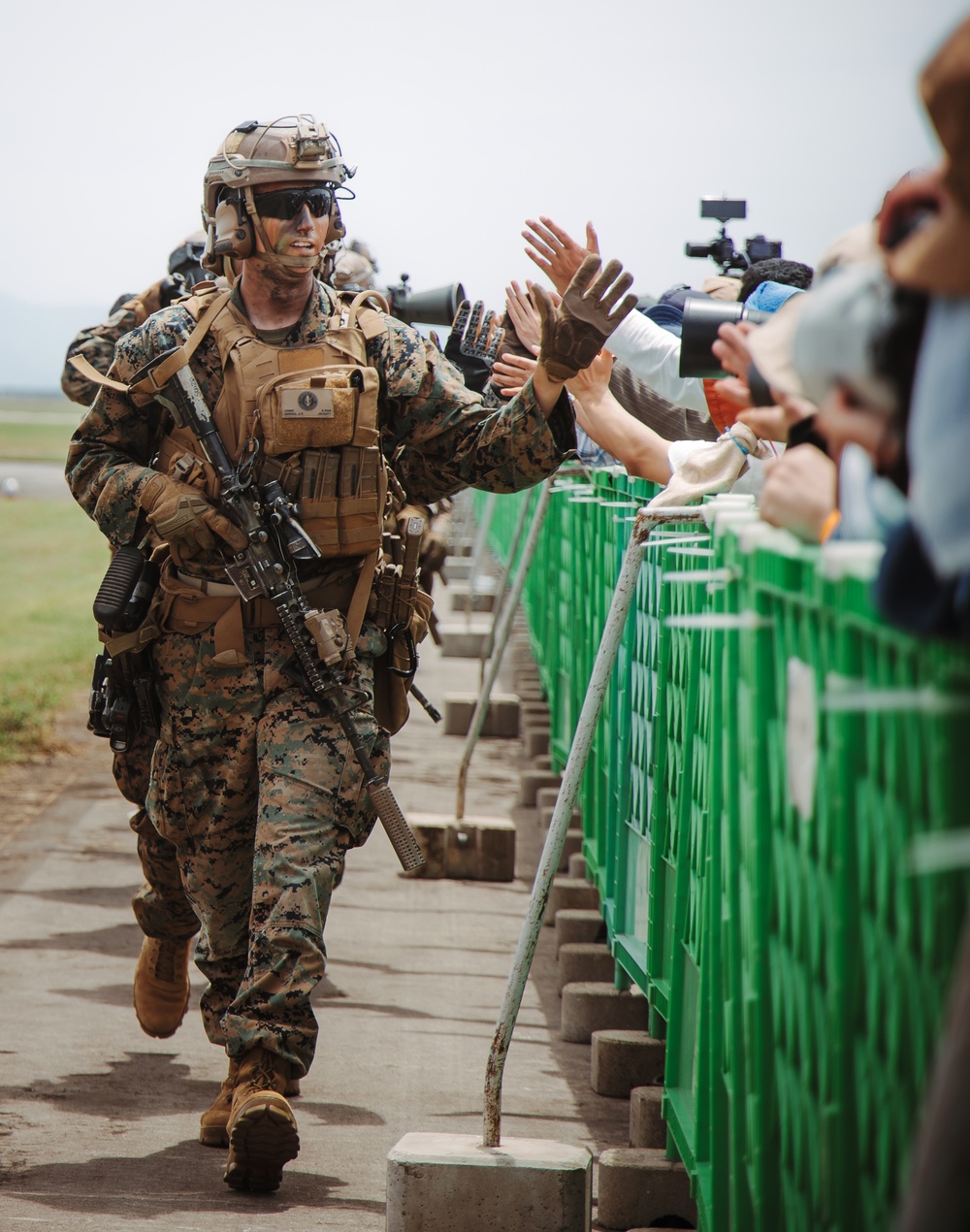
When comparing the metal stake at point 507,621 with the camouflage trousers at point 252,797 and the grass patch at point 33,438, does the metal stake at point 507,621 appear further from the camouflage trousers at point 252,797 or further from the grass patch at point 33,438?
the grass patch at point 33,438

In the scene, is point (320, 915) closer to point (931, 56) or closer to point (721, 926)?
point (721, 926)

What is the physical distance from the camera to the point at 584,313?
411 centimetres

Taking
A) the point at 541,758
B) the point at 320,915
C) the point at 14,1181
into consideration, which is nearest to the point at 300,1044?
the point at 320,915

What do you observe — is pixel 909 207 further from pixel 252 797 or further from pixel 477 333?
pixel 477 333

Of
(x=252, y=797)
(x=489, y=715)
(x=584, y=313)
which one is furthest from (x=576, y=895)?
(x=489, y=715)

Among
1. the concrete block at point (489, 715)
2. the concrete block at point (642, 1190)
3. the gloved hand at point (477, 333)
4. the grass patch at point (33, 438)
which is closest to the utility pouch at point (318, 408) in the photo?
the gloved hand at point (477, 333)

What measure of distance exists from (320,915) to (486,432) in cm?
128

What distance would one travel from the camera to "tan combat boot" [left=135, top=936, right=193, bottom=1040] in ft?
16.0

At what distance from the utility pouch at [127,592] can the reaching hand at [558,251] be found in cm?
125

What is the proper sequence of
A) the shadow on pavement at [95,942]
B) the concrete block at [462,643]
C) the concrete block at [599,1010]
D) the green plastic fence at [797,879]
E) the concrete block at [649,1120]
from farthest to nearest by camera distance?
the concrete block at [462,643]
the shadow on pavement at [95,942]
the concrete block at [599,1010]
the concrete block at [649,1120]
the green plastic fence at [797,879]

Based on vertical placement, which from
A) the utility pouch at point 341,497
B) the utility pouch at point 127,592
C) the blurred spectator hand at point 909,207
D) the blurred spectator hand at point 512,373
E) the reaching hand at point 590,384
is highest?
the blurred spectator hand at point 512,373

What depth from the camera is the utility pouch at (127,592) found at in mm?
4398

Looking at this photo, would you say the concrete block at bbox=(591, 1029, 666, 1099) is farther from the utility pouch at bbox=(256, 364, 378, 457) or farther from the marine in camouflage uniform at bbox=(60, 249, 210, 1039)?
the utility pouch at bbox=(256, 364, 378, 457)

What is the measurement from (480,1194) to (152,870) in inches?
66.7
